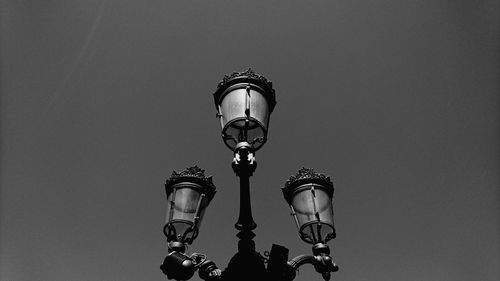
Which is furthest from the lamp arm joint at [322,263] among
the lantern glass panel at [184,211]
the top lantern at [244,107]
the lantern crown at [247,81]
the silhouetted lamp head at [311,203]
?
the lantern crown at [247,81]

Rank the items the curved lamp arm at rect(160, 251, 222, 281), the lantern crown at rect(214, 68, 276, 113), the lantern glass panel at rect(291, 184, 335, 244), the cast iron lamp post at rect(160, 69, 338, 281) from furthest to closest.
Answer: the lantern glass panel at rect(291, 184, 335, 244) < the lantern crown at rect(214, 68, 276, 113) < the curved lamp arm at rect(160, 251, 222, 281) < the cast iron lamp post at rect(160, 69, 338, 281)

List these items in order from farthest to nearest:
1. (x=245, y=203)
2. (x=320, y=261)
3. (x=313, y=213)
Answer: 1. (x=313, y=213)
2. (x=320, y=261)
3. (x=245, y=203)

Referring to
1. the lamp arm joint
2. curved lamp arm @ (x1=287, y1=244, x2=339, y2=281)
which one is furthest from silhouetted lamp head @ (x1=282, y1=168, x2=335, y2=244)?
the lamp arm joint

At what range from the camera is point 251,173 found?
17.4 feet

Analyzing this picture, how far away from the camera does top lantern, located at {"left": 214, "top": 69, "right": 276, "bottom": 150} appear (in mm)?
5430

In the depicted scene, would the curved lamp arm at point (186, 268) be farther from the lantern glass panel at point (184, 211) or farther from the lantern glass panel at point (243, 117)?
the lantern glass panel at point (243, 117)

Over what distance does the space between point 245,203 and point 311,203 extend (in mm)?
1250

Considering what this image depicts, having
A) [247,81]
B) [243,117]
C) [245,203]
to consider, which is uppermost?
[247,81]

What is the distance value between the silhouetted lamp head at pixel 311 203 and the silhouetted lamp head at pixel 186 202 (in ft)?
3.14

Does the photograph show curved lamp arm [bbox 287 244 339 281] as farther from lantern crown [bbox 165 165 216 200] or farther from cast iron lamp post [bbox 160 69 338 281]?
lantern crown [bbox 165 165 216 200]

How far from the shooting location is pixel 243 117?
17.7 ft

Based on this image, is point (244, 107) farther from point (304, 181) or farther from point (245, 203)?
point (304, 181)

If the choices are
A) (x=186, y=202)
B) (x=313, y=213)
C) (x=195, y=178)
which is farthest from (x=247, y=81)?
(x=313, y=213)

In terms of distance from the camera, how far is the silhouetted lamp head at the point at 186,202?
5.92 meters
